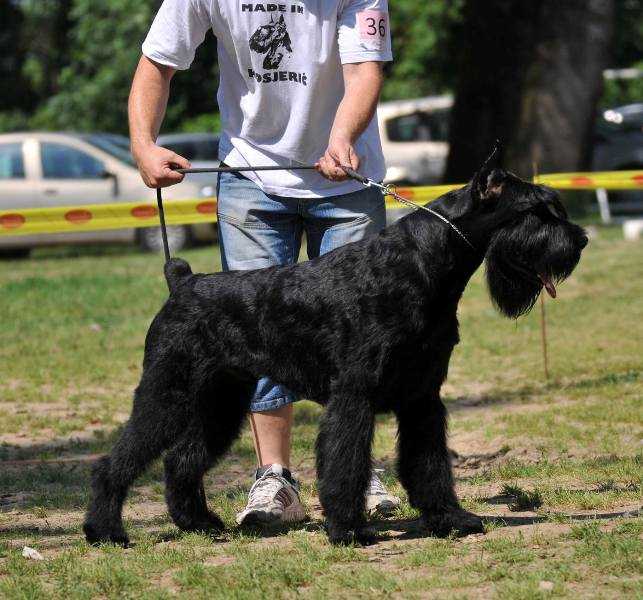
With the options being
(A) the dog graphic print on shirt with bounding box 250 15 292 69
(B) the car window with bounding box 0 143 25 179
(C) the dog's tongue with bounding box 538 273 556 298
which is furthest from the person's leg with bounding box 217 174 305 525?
(B) the car window with bounding box 0 143 25 179

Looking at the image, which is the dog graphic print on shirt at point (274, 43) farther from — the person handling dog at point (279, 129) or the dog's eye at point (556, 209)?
the dog's eye at point (556, 209)

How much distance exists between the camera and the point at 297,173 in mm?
4469

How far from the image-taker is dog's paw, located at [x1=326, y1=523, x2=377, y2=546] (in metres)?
3.95

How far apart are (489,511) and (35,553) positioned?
173cm

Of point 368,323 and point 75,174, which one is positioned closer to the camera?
point 368,323

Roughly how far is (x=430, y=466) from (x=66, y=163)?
40.0ft

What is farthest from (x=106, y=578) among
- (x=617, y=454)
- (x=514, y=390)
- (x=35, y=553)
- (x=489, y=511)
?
(x=514, y=390)

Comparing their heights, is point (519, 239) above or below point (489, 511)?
above

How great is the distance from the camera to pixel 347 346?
3.93 metres

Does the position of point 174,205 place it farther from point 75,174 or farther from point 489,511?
point 75,174

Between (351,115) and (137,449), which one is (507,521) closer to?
(137,449)

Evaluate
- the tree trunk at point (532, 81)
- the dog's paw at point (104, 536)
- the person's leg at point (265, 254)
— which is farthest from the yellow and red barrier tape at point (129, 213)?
the tree trunk at point (532, 81)

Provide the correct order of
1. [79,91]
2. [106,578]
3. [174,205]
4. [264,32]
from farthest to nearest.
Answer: [79,91]
[174,205]
[264,32]
[106,578]

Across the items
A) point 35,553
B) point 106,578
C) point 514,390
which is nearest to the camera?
point 106,578
